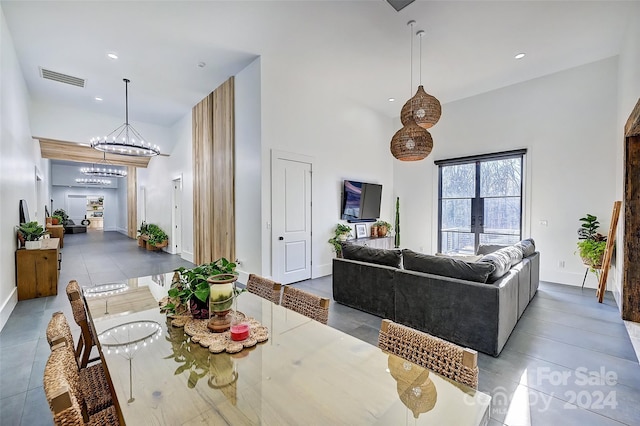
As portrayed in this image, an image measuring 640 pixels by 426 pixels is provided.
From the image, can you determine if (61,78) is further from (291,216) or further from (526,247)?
(526,247)

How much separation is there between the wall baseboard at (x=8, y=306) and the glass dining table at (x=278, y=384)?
320cm

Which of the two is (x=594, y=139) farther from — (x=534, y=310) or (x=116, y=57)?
(x=116, y=57)

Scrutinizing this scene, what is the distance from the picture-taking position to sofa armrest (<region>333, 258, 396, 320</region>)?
339cm

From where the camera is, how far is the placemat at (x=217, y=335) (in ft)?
4.13

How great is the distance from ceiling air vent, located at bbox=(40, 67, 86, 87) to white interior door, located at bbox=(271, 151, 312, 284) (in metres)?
4.01

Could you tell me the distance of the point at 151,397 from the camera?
3.10 feet

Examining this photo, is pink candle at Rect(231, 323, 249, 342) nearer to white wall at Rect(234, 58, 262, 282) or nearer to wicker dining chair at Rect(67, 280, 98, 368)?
wicker dining chair at Rect(67, 280, 98, 368)

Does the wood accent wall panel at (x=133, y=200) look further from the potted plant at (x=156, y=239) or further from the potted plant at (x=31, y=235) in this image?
the potted plant at (x=31, y=235)

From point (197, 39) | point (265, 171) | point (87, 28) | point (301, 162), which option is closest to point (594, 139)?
point (301, 162)

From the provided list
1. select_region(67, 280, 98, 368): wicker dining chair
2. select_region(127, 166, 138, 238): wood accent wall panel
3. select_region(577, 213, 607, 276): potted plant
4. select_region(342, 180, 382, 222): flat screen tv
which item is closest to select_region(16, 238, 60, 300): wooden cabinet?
select_region(67, 280, 98, 368): wicker dining chair

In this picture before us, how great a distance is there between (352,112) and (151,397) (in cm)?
628

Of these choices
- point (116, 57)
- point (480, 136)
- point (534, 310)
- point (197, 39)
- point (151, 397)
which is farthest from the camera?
point (480, 136)

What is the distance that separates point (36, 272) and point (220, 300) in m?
4.80

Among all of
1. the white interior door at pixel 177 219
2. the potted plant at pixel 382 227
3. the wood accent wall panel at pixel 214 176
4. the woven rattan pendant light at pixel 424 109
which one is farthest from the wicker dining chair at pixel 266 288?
the white interior door at pixel 177 219
